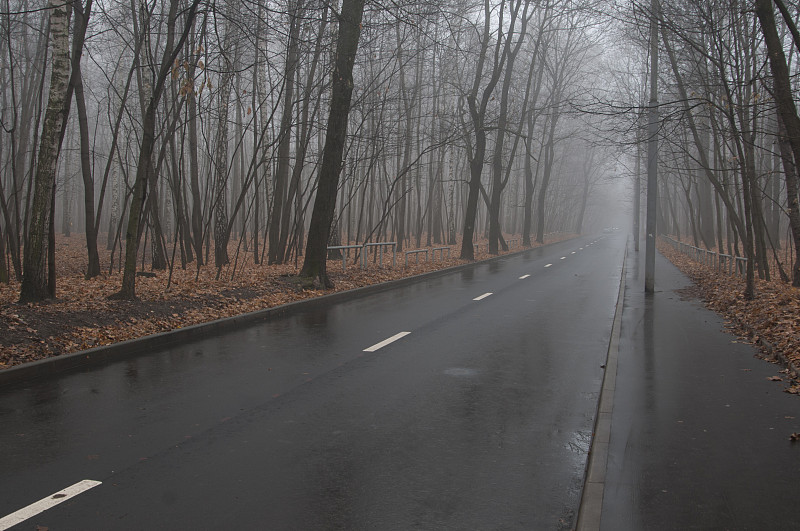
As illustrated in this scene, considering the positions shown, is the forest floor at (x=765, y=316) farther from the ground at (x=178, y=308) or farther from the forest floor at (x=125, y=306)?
the forest floor at (x=125, y=306)

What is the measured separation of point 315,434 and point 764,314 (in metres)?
9.21

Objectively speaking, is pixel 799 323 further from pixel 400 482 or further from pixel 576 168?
pixel 576 168

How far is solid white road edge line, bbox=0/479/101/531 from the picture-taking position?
12.2ft

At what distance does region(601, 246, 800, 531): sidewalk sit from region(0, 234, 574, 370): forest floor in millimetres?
6996

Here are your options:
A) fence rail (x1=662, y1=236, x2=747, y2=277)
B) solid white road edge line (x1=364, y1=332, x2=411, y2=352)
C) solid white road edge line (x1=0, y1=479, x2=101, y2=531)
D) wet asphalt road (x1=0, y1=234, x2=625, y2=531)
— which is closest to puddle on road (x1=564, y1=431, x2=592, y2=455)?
wet asphalt road (x1=0, y1=234, x2=625, y2=531)

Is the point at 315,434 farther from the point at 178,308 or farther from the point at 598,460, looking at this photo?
the point at 178,308

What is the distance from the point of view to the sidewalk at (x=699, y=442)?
3990 millimetres

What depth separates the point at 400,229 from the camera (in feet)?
113

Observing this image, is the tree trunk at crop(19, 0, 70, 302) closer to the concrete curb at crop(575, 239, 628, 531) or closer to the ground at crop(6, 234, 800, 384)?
the ground at crop(6, 234, 800, 384)

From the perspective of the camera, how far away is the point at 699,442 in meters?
5.32

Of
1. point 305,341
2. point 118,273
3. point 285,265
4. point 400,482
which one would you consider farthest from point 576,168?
point 400,482

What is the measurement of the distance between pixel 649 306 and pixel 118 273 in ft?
48.6

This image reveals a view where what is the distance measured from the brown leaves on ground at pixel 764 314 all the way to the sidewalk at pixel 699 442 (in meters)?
0.34

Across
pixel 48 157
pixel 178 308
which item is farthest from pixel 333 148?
pixel 48 157
